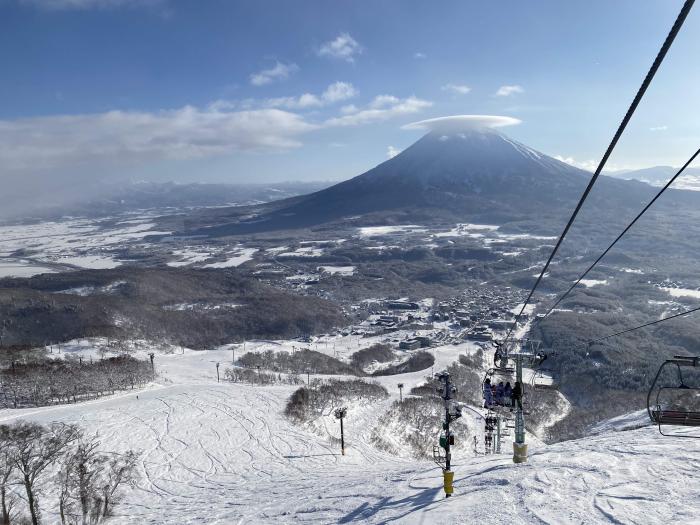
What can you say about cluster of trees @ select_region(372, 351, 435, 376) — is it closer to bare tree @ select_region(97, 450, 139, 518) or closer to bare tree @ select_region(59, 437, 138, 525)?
bare tree @ select_region(97, 450, 139, 518)

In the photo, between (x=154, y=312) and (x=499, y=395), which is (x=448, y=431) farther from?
(x=154, y=312)

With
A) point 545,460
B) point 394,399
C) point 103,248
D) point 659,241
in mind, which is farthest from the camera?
point 103,248

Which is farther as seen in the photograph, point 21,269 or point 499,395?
point 21,269

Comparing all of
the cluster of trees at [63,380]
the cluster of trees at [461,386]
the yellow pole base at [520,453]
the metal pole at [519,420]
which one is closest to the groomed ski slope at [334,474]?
the yellow pole base at [520,453]

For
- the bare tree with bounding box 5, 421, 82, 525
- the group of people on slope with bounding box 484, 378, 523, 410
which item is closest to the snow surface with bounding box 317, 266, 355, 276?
the bare tree with bounding box 5, 421, 82, 525

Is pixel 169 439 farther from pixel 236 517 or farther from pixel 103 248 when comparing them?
pixel 103 248

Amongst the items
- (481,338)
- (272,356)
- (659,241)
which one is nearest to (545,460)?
(272,356)

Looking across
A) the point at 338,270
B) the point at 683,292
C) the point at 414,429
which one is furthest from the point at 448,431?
the point at 338,270
